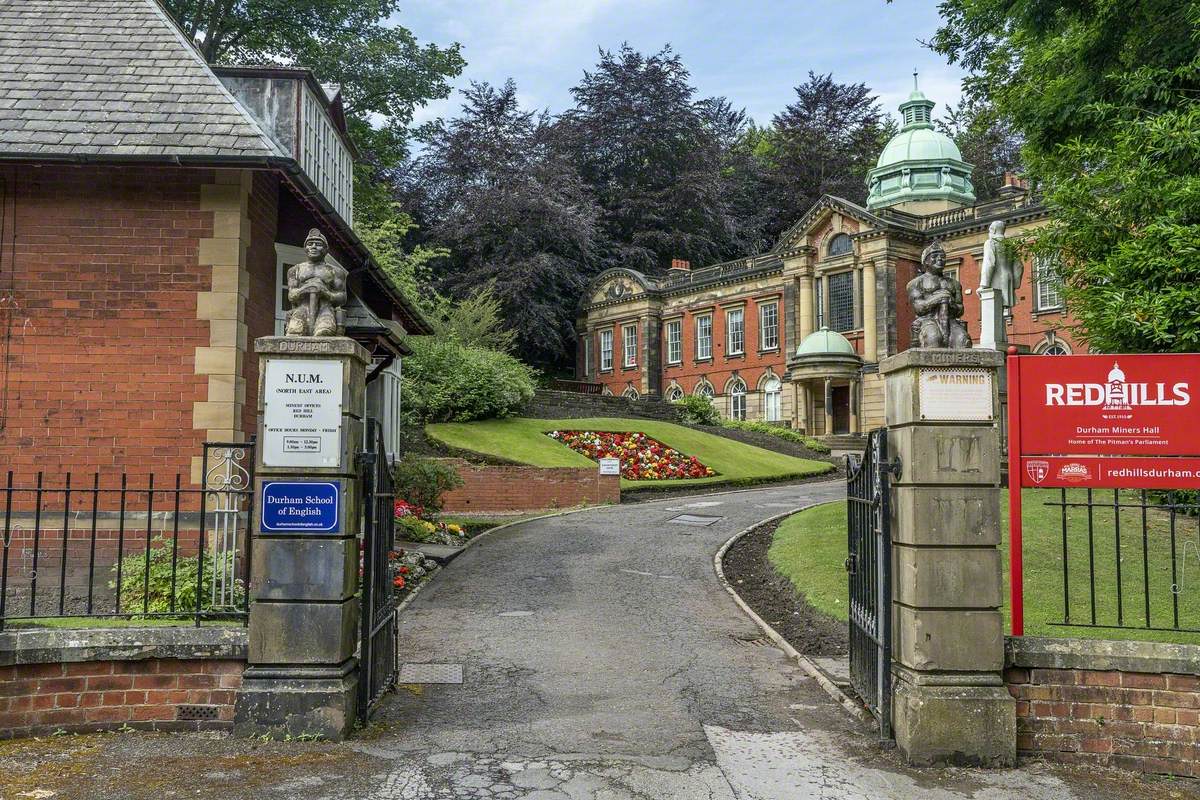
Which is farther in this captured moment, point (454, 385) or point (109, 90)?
point (454, 385)

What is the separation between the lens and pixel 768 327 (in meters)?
47.8

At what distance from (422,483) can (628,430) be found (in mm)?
12897

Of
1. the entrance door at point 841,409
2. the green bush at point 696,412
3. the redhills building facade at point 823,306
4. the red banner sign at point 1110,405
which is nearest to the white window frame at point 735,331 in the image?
the redhills building facade at point 823,306

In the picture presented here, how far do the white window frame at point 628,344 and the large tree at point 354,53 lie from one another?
27708mm

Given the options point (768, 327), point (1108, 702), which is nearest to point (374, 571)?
point (1108, 702)

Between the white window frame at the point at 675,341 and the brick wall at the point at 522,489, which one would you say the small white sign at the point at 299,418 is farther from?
the white window frame at the point at 675,341

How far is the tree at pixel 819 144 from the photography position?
5984cm

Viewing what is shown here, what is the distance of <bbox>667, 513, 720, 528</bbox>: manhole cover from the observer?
17953 millimetres

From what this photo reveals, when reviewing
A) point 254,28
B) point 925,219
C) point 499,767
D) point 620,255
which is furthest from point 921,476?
point 620,255

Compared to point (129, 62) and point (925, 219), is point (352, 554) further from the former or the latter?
point (925, 219)

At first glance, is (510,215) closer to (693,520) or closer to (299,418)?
(693,520)

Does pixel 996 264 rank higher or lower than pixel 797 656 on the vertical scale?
higher

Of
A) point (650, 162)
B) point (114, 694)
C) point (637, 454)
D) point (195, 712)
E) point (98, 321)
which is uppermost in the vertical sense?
point (650, 162)

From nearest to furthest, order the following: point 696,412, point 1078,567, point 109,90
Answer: point 109,90, point 1078,567, point 696,412
